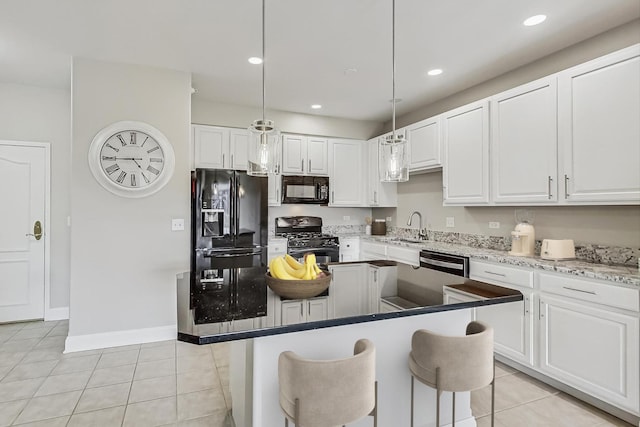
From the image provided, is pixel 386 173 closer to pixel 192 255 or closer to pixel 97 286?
pixel 192 255

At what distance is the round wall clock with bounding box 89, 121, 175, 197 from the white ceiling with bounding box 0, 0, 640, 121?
0.69 meters

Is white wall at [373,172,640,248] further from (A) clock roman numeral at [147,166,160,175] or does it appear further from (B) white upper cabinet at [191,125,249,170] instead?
(A) clock roman numeral at [147,166,160,175]

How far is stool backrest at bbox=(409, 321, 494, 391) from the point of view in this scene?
1523 millimetres

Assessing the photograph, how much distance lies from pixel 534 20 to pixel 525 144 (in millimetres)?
953

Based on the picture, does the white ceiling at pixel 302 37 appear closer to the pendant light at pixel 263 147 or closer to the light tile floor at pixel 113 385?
the pendant light at pixel 263 147

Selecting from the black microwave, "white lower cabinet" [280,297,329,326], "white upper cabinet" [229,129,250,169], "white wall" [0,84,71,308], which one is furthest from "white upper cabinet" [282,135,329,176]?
"white lower cabinet" [280,297,329,326]

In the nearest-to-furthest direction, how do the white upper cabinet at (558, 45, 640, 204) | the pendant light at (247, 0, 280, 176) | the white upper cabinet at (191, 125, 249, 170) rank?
the pendant light at (247, 0, 280, 176), the white upper cabinet at (558, 45, 640, 204), the white upper cabinet at (191, 125, 249, 170)

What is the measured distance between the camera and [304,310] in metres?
1.46

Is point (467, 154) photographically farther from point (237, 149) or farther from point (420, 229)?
point (237, 149)

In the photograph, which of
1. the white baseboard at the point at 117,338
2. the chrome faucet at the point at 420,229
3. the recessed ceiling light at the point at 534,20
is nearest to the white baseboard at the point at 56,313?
the white baseboard at the point at 117,338

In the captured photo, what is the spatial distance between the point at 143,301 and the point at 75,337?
63 centimetres

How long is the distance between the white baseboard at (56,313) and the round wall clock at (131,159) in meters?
1.93

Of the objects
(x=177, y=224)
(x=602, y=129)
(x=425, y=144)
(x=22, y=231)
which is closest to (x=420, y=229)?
(x=425, y=144)

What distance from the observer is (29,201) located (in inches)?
161
